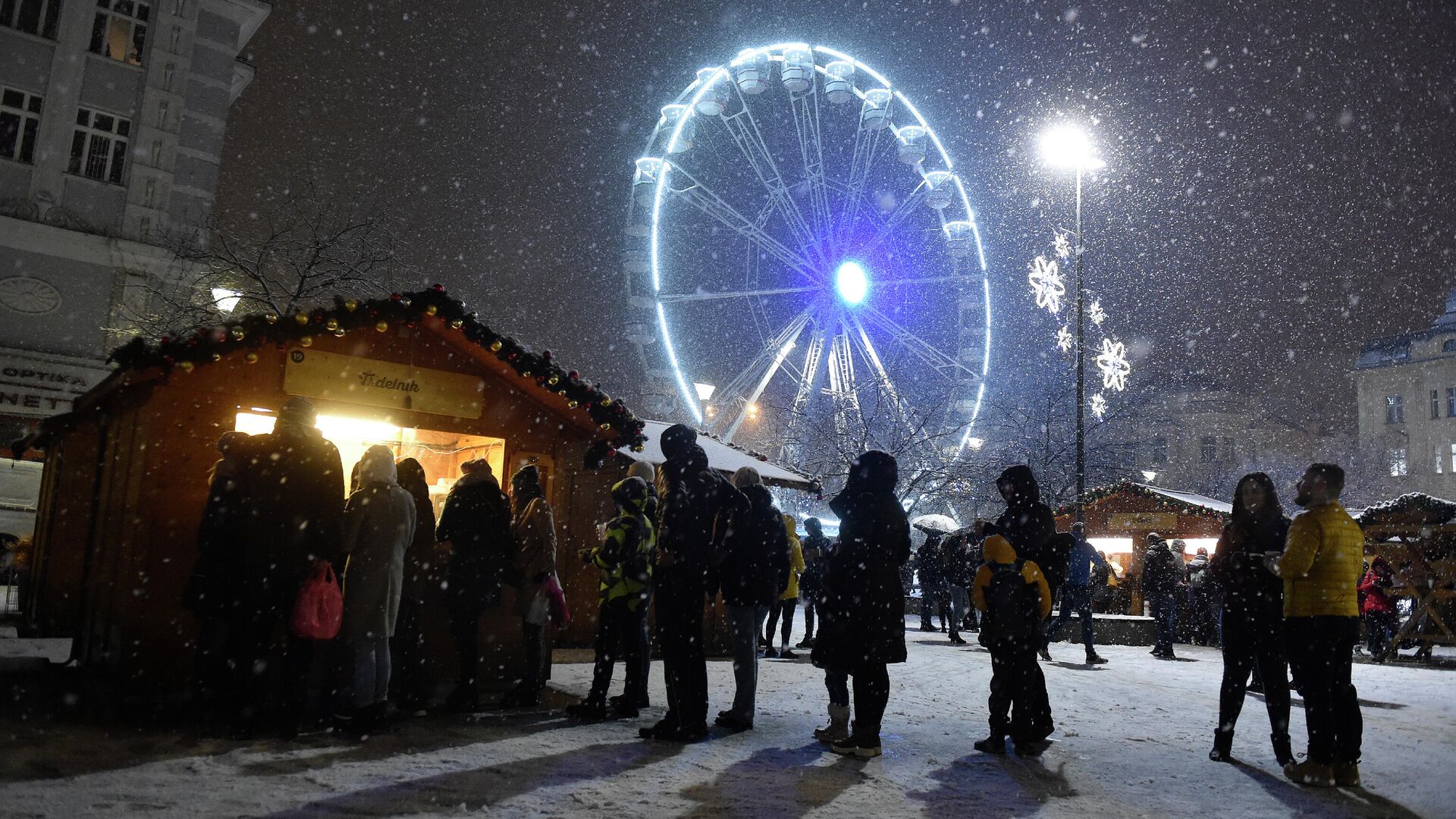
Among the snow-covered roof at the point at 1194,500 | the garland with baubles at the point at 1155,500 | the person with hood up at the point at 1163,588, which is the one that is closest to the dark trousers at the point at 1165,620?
the person with hood up at the point at 1163,588

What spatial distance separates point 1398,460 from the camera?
184 feet

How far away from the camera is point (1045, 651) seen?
12.6 metres

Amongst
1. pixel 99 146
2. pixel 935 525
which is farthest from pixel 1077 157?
pixel 99 146

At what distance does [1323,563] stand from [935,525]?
14298 millimetres

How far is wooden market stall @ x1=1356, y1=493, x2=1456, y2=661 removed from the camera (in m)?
13.7

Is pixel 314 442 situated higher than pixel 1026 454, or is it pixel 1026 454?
pixel 1026 454

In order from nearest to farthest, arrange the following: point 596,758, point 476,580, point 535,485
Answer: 1. point 596,758
2. point 476,580
3. point 535,485

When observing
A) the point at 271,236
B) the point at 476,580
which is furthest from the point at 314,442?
the point at 271,236

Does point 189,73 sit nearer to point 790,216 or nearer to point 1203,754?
point 790,216

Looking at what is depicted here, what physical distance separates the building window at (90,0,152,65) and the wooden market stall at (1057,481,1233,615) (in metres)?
24.7

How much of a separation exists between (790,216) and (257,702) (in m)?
20.7

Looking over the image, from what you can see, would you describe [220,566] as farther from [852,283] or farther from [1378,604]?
[852,283]

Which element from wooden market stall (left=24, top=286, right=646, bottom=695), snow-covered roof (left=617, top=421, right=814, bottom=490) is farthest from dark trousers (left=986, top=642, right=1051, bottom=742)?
snow-covered roof (left=617, top=421, right=814, bottom=490)

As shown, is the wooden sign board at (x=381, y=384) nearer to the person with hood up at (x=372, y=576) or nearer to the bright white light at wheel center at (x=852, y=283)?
the person with hood up at (x=372, y=576)
